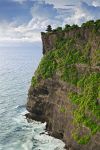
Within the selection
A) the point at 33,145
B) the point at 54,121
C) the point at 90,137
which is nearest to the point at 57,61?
the point at 54,121

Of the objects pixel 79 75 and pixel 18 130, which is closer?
pixel 79 75

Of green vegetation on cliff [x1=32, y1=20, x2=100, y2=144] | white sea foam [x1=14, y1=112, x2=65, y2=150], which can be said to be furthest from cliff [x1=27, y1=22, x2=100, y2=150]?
white sea foam [x1=14, y1=112, x2=65, y2=150]

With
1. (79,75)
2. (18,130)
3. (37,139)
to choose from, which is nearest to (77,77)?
(79,75)

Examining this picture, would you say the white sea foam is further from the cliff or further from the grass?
the grass

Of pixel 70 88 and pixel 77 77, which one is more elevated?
pixel 77 77

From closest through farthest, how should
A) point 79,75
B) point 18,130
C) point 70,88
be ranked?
point 79,75, point 70,88, point 18,130

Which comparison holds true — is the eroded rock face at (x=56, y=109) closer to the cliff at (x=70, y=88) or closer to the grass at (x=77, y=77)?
the cliff at (x=70, y=88)

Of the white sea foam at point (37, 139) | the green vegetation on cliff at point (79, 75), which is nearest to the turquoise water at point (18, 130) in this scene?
the white sea foam at point (37, 139)

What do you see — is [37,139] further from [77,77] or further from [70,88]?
[77,77]

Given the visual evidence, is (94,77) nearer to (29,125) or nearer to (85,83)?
(85,83)
